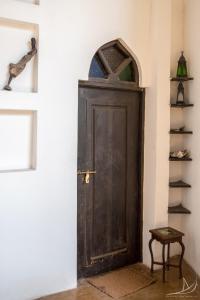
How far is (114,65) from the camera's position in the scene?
340 cm

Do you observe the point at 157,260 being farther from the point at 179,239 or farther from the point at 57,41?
the point at 57,41

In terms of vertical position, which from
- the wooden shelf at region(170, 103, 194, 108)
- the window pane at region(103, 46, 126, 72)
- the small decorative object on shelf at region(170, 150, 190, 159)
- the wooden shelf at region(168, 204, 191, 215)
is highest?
the window pane at region(103, 46, 126, 72)

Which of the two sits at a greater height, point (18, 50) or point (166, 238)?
point (18, 50)

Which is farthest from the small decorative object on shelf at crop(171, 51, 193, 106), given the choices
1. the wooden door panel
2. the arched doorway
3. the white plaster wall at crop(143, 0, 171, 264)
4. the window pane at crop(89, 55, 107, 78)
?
the window pane at crop(89, 55, 107, 78)

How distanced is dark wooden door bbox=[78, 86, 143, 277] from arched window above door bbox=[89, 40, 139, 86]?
139 mm

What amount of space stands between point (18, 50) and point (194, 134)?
77.0 inches

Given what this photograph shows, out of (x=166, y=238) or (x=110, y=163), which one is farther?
(x=110, y=163)

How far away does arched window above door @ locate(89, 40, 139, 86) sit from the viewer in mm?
3254

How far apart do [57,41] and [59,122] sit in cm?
71

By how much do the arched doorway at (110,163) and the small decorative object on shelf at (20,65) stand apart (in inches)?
21.5

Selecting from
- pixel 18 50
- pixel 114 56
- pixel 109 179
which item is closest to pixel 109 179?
pixel 109 179

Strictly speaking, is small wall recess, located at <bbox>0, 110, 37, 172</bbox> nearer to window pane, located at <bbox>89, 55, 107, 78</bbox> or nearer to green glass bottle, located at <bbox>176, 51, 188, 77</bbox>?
window pane, located at <bbox>89, 55, 107, 78</bbox>

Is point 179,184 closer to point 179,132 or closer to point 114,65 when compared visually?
point 179,132

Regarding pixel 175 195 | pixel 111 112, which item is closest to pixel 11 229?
pixel 111 112
